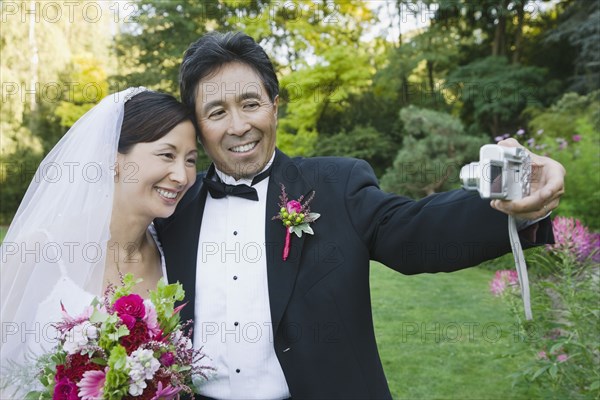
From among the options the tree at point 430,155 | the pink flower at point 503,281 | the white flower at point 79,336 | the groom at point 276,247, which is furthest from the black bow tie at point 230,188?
the tree at point 430,155

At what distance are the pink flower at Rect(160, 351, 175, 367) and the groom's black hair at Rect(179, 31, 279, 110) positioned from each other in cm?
121

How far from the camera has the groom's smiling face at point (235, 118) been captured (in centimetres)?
269

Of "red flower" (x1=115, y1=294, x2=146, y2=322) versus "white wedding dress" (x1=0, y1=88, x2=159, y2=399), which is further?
"white wedding dress" (x1=0, y1=88, x2=159, y2=399)

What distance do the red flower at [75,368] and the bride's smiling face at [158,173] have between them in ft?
2.71

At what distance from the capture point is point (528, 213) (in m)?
1.60

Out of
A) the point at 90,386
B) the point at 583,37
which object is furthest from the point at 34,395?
the point at 583,37

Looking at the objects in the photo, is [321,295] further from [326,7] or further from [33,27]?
[33,27]

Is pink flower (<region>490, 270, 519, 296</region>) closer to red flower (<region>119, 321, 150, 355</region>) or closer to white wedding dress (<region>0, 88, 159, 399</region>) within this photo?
white wedding dress (<region>0, 88, 159, 399</region>)

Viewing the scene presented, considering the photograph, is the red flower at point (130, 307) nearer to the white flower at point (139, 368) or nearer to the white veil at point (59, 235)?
the white flower at point (139, 368)

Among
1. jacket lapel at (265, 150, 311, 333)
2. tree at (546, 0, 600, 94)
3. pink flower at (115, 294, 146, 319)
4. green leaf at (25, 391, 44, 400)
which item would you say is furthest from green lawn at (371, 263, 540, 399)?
tree at (546, 0, 600, 94)

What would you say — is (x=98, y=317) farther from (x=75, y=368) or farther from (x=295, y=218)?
(x=295, y=218)

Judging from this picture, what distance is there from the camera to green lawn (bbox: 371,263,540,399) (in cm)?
568

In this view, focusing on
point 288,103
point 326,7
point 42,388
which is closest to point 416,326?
point 42,388

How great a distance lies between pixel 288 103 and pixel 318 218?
1592 centimetres
